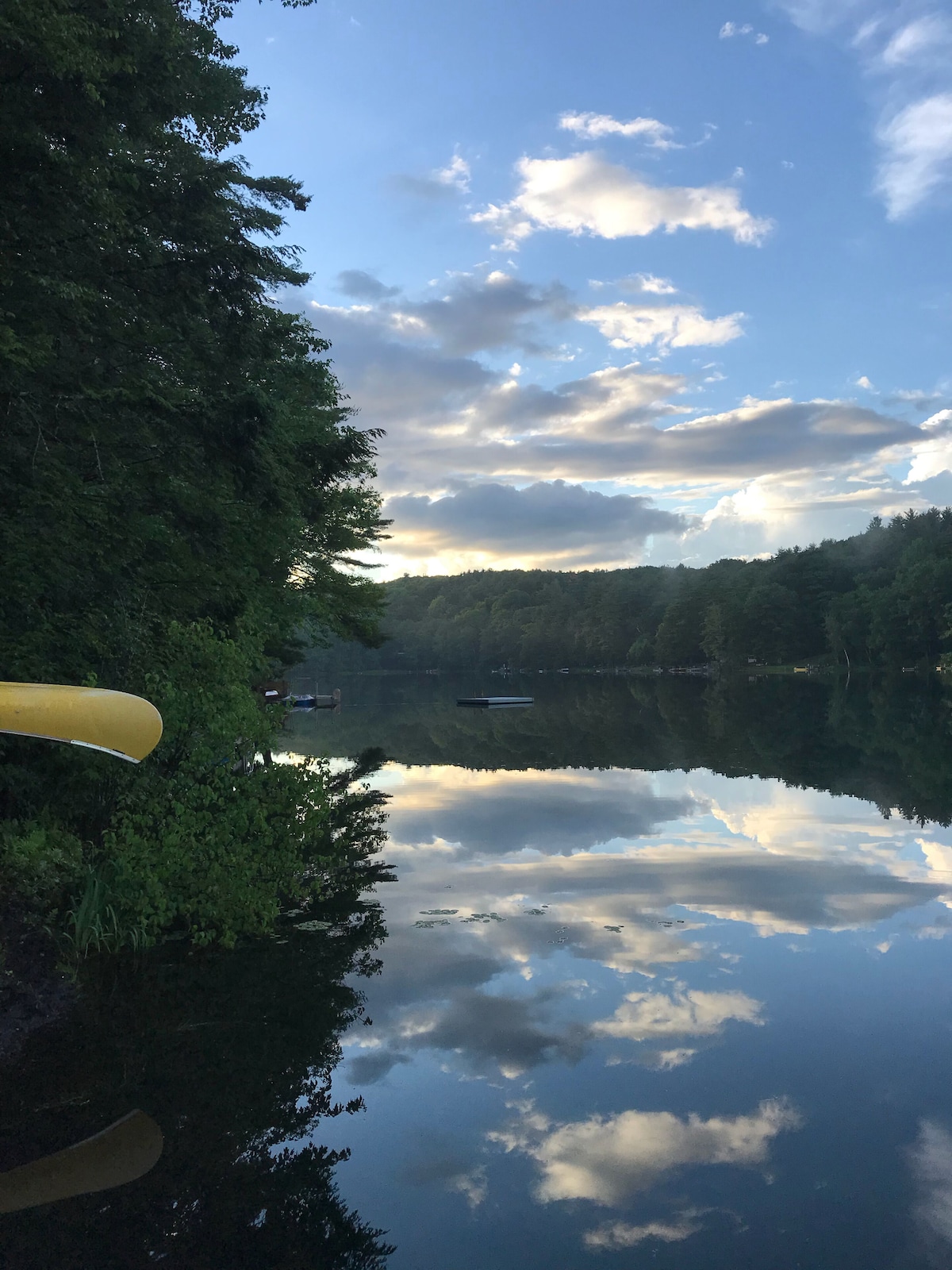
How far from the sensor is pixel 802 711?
57188 millimetres

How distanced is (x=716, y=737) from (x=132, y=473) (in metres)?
33.4

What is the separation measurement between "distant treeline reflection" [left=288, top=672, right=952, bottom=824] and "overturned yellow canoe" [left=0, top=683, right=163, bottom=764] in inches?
805

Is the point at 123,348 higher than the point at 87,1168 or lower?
higher

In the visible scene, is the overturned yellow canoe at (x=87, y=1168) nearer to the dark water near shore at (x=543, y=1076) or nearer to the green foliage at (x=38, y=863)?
the dark water near shore at (x=543, y=1076)

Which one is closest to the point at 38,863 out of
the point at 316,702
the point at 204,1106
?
the point at 204,1106

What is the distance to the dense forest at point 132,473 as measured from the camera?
36.0 ft

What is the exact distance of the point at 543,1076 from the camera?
8.38m

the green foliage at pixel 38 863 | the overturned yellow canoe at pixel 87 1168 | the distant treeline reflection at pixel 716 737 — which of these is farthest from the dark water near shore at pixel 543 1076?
the distant treeline reflection at pixel 716 737

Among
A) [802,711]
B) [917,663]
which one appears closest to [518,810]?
[802,711]

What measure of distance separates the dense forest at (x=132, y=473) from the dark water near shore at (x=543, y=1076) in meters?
1.28

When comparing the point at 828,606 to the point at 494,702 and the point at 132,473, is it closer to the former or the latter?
the point at 494,702

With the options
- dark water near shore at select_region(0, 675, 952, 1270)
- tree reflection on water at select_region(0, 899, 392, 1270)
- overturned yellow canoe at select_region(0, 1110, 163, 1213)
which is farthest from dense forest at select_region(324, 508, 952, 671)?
overturned yellow canoe at select_region(0, 1110, 163, 1213)

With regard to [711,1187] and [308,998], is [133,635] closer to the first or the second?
[308,998]

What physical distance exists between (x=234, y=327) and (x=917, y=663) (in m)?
129
